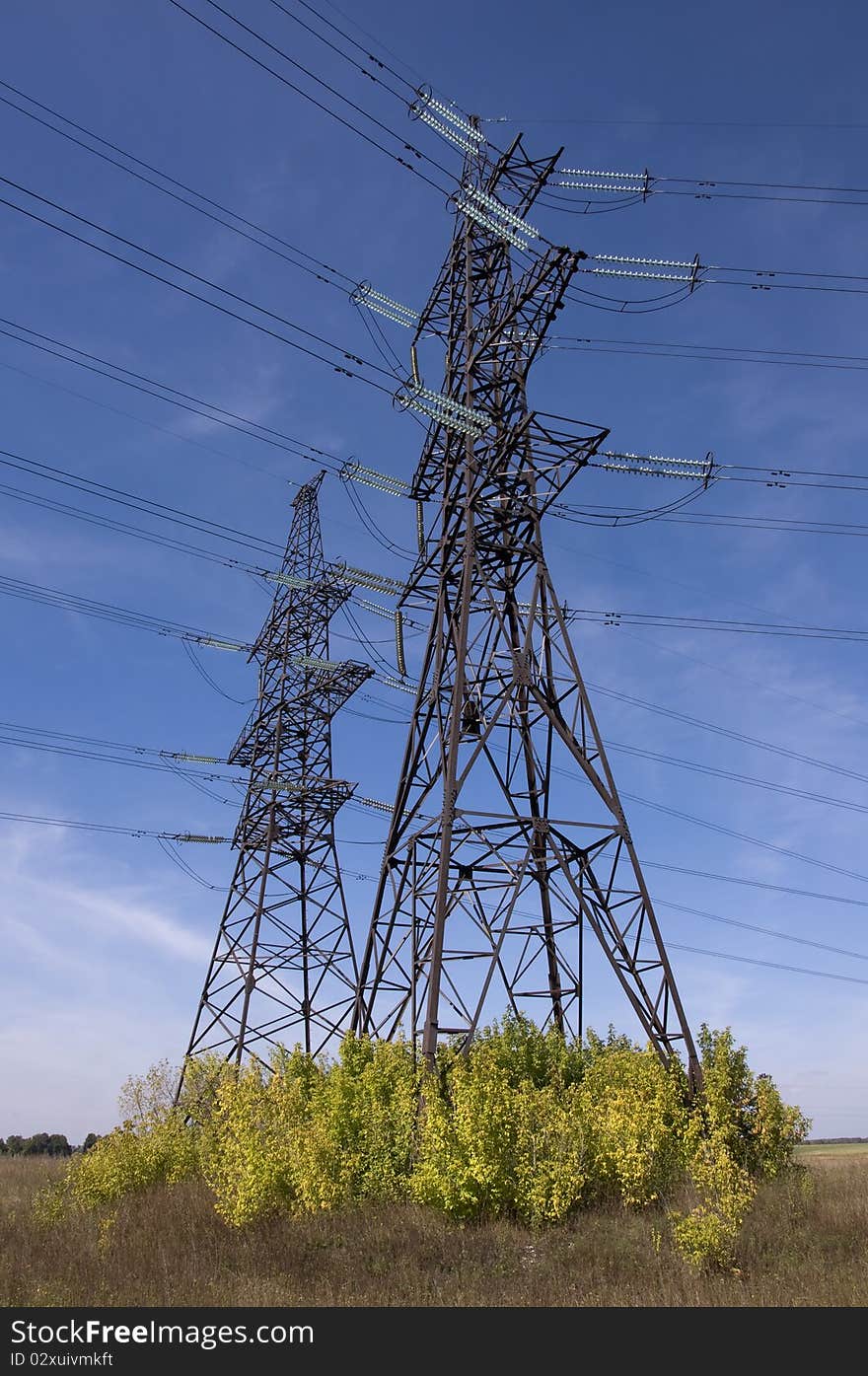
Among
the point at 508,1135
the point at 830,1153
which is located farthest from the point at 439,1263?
the point at 830,1153

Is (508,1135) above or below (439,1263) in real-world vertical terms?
above

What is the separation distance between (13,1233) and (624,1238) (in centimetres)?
1369

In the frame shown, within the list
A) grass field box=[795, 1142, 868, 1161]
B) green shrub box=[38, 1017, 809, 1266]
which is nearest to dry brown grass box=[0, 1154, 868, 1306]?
green shrub box=[38, 1017, 809, 1266]

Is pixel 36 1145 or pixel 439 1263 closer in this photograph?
pixel 439 1263

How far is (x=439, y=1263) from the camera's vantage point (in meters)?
15.3

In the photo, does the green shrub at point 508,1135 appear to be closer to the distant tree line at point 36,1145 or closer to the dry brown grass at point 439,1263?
the dry brown grass at point 439,1263

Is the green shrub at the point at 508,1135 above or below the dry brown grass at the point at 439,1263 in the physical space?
above

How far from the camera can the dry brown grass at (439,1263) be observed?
46.2 feet

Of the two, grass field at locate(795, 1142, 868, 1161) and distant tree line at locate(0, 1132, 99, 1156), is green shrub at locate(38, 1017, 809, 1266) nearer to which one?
grass field at locate(795, 1142, 868, 1161)

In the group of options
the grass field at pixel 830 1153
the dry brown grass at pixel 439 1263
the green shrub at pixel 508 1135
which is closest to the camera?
the dry brown grass at pixel 439 1263

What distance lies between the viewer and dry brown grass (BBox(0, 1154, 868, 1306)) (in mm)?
14078

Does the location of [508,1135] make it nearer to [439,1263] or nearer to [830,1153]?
[439,1263]

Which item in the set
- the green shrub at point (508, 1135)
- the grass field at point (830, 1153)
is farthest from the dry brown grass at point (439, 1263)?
the grass field at point (830, 1153)

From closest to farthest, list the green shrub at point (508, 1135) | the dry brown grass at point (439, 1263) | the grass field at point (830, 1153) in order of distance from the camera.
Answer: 1. the dry brown grass at point (439, 1263)
2. the green shrub at point (508, 1135)
3. the grass field at point (830, 1153)
